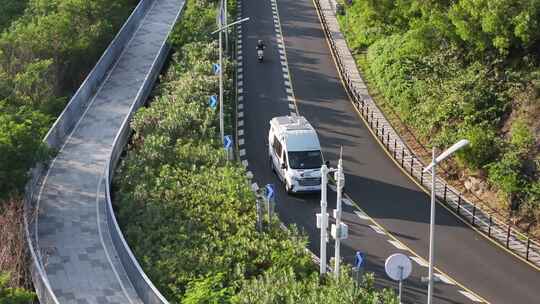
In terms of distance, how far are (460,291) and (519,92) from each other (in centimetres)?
1355

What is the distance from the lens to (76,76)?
5053 centimetres

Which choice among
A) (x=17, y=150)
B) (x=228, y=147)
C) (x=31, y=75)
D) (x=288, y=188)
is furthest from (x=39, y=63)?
(x=288, y=188)

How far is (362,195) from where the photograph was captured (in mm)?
38188

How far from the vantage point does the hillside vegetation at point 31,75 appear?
30.1 meters

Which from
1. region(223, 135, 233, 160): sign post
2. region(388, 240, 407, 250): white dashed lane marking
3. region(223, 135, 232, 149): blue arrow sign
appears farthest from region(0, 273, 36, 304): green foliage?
region(388, 240, 407, 250): white dashed lane marking

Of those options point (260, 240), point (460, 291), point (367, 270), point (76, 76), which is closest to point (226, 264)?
point (260, 240)

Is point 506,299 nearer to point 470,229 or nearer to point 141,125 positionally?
point 470,229

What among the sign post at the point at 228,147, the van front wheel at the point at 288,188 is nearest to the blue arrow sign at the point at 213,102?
the sign post at the point at 228,147

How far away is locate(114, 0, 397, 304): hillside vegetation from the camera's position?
2772cm

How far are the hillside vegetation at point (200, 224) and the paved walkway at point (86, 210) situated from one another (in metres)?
1.06

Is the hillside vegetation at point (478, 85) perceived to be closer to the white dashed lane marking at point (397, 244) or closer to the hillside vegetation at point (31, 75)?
the white dashed lane marking at point (397, 244)

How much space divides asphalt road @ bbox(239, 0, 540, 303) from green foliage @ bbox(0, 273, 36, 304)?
11.7 m

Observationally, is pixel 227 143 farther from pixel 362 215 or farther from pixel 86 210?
pixel 86 210

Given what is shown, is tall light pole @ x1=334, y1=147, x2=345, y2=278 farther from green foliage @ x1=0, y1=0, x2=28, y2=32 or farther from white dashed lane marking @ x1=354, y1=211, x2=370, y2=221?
Result: green foliage @ x1=0, y1=0, x2=28, y2=32
